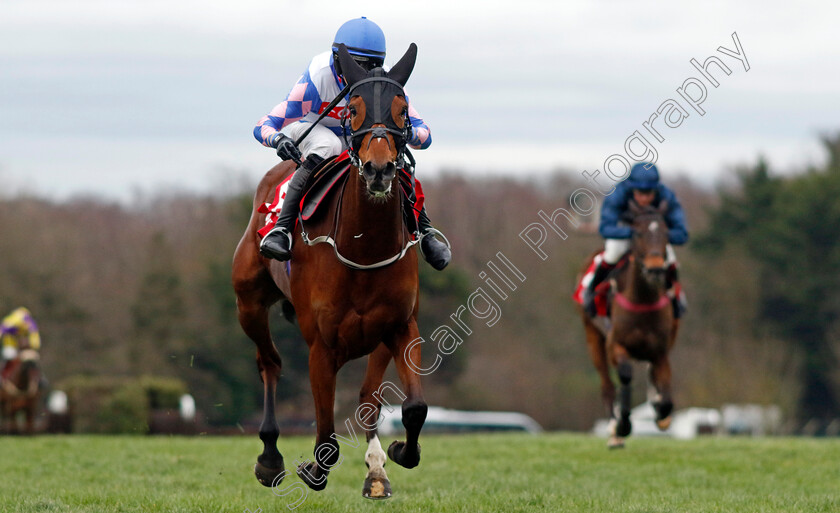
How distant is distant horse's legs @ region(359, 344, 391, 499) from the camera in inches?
271

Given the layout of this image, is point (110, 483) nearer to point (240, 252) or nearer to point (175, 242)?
point (240, 252)

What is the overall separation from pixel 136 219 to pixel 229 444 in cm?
4579

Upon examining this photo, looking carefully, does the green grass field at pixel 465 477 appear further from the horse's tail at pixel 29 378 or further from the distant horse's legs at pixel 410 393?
the horse's tail at pixel 29 378

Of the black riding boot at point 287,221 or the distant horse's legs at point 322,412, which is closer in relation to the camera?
the distant horse's legs at point 322,412

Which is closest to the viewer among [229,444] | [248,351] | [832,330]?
[229,444]

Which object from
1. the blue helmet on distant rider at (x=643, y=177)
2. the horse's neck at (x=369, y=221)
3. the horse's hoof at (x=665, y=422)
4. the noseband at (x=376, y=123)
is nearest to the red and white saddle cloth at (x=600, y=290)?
the blue helmet on distant rider at (x=643, y=177)

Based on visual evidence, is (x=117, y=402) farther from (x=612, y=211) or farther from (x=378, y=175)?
(x=378, y=175)

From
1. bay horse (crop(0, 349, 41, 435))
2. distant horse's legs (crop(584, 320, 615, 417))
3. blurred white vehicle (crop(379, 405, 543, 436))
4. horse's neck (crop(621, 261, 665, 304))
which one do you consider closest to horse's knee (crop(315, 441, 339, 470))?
horse's neck (crop(621, 261, 665, 304))

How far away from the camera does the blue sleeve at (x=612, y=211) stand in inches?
463

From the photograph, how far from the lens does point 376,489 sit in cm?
686

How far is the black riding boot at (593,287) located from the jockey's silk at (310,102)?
5755mm

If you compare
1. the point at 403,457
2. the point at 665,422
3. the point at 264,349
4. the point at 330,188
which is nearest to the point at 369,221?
the point at 330,188

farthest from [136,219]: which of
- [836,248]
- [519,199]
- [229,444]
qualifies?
[229,444]

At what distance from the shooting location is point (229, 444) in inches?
493
